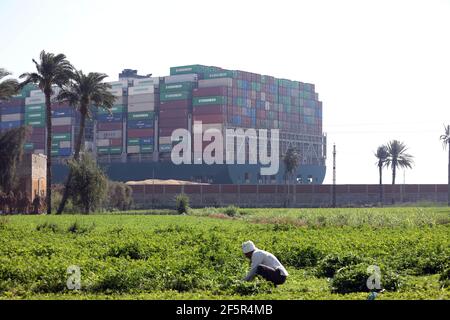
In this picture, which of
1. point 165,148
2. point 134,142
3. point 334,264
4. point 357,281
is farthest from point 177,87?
point 357,281

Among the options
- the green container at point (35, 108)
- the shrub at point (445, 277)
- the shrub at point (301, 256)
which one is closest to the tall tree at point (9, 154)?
the shrub at point (301, 256)

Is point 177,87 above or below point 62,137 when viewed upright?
above

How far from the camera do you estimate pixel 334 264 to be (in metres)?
19.7

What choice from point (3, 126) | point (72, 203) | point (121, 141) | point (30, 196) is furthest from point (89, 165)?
point (3, 126)

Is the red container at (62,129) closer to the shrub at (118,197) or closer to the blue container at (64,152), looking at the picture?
the blue container at (64,152)

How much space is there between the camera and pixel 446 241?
24.8 m

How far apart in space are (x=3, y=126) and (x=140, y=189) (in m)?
68.2

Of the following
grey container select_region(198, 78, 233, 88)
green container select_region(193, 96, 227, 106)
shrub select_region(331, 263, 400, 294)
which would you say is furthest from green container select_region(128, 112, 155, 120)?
shrub select_region(331, 263, 400, 294)

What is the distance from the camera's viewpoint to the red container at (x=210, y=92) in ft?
463

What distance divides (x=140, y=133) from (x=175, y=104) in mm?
10479

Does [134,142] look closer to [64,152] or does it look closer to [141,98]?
[141,98]

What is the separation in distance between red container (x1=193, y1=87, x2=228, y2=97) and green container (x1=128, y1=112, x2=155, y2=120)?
1077 cm

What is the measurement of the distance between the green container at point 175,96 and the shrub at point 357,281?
12972 centimetres

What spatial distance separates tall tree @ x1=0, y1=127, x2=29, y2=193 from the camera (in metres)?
66.6
